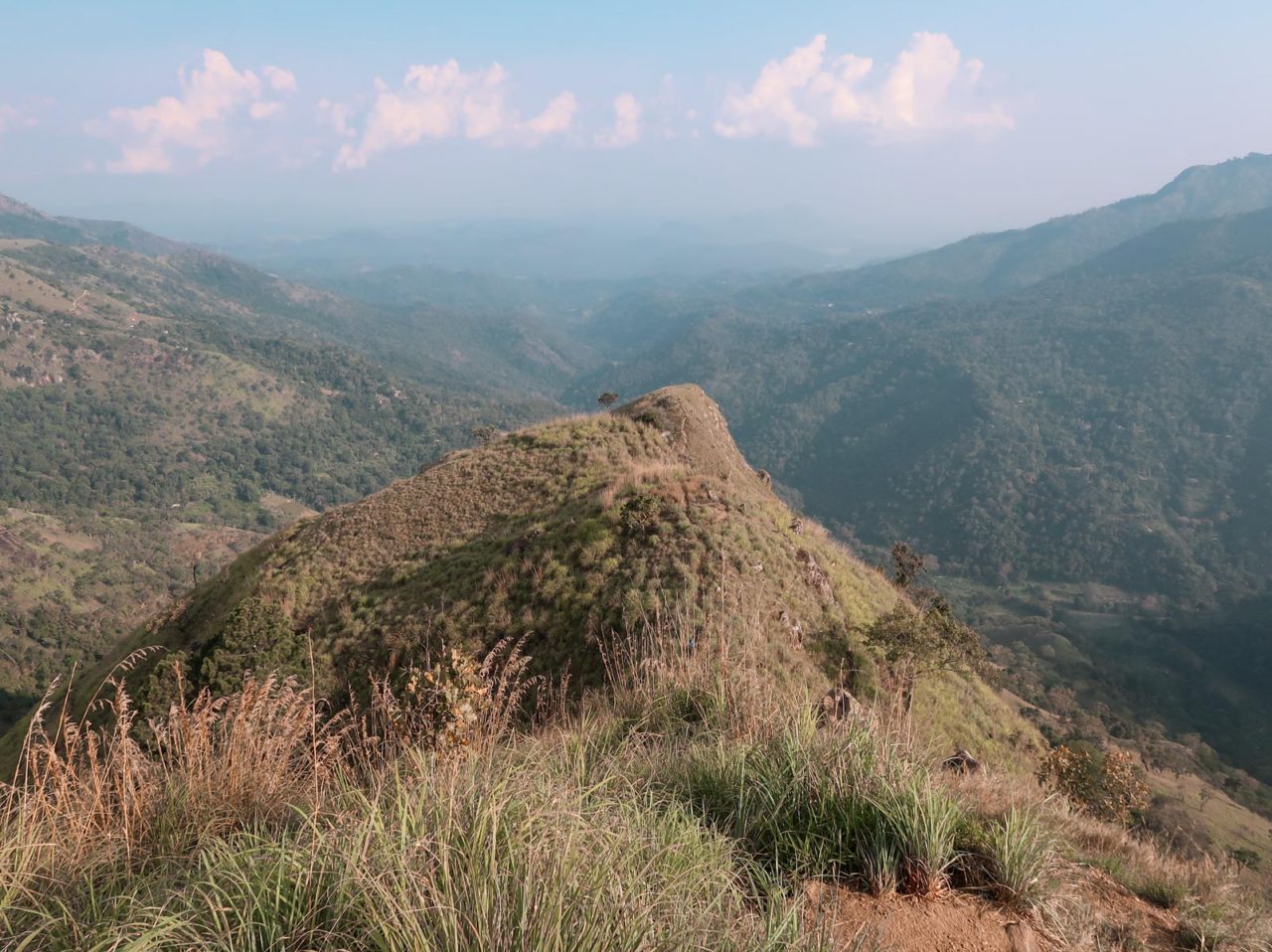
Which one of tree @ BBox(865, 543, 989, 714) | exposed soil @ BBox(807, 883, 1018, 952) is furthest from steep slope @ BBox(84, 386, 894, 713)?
exposed soil @ BBox(807, 883, 1018, 952)

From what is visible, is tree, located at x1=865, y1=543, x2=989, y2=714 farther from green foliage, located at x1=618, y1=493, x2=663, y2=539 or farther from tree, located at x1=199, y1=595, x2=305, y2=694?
tree, located at x1=199, y1=595, x2=305, y2=694

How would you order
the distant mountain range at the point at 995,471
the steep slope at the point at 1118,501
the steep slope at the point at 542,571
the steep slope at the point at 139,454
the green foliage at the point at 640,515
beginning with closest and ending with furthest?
1. the steep slope at the point at 542,571
2. the green foliage at the point at 640,515
3. the steep slope at the point at 1118,501
4. the distant mountain range at the point at 995,471
5. the steep slope at the point at 139,454

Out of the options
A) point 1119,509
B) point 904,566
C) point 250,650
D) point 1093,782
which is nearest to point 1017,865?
point 1093,782

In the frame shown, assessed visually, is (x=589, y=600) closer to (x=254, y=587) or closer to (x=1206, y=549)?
(x=254, y=587)

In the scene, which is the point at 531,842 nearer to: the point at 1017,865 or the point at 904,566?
the point at 1017,865

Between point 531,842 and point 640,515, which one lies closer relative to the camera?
point 531,842

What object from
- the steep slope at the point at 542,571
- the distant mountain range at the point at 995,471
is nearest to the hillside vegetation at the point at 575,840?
the steep slope at the point at 542,571

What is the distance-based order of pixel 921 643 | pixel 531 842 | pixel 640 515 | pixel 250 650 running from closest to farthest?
pixel 531 842 → pixel 921 643 → pixel 250 650 → pixel 640 515

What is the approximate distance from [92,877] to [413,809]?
4.81 feet

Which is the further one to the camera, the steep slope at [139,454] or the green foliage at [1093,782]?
the steep slope at [139,454]

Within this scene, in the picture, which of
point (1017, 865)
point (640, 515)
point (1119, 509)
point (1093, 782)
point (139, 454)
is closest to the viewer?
point (1017, 865)

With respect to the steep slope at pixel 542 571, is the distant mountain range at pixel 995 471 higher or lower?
lower

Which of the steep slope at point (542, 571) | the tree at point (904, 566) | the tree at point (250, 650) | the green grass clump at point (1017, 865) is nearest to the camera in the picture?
the green grass clump at point (1017, 865)

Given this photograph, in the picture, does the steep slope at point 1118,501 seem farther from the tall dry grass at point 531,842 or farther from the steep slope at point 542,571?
the tall dry grass at point 531,842
